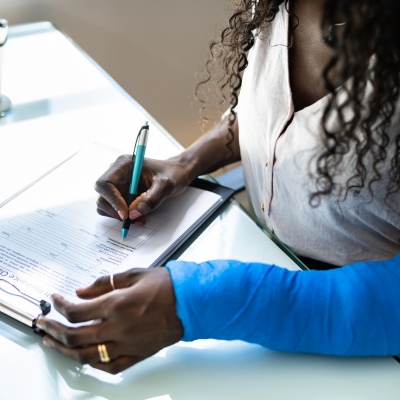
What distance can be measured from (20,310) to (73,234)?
137 mm

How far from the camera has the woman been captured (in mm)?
A: 652

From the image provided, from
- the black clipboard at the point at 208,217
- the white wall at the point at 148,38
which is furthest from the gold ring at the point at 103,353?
the white wall at the point at 148,38

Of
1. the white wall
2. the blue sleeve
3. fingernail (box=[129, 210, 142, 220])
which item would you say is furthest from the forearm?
the white wall

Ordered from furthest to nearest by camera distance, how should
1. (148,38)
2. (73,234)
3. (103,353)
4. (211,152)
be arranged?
(148,38) → (211,152) → (73,234) → (103,353)

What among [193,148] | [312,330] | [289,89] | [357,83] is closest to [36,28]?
[193,148]

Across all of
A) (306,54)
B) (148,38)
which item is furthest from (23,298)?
(148,38)

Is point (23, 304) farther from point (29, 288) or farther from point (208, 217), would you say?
point (208, 217)

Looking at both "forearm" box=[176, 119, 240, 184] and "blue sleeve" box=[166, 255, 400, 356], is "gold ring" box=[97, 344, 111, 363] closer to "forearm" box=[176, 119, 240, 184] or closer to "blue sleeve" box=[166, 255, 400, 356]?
"blue sleeve" box=[166, 255, 400, 356]

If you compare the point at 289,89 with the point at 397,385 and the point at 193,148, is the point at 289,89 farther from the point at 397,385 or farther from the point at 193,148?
the point at 397,385

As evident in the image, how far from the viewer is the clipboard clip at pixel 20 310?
68 cm

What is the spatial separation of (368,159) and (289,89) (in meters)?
0.16

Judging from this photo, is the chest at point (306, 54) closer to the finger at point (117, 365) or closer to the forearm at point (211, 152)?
the forearm at point (211, 152)

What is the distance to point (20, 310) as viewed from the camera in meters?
0.69

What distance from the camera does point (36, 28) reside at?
1281 millimetres
